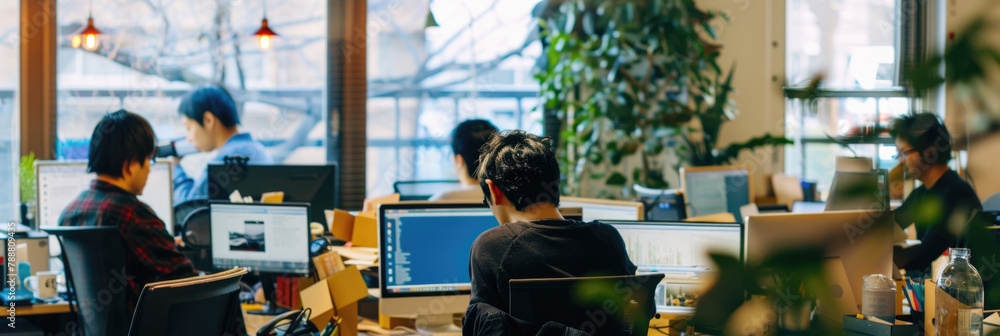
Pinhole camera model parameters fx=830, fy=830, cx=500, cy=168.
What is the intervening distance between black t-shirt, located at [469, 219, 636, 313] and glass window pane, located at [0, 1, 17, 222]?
11.3 feet

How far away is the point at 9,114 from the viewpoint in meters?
4.33

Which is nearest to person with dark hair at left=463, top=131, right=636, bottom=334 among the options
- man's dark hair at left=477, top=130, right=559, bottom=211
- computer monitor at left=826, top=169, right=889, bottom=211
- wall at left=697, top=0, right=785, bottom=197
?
man's dark hair at left=477, top=130, right=559, bottom=211

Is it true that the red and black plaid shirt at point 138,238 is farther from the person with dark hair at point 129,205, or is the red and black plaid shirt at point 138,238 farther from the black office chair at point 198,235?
the black office chair at point 198,235

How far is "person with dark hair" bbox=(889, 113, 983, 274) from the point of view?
38 centimetres

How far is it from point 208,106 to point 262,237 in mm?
1725

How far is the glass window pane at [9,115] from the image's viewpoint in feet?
13.9

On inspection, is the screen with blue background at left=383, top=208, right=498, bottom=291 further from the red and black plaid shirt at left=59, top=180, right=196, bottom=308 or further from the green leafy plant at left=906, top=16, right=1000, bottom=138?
the green leafy plant at left=906, top=16, right=1000, bottom=138

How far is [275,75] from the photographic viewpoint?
191 inches

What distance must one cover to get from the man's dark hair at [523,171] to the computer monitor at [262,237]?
0.87 meters

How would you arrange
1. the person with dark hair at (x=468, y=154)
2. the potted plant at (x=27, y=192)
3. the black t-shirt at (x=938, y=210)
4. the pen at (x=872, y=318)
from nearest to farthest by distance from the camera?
1. the black t-shirt at (x=938, y=210)
2. the pen at (x=872, y=318)
3. the person with dark hair at (x=468, y=154)
4. the potted plant at (x=27, y=192)

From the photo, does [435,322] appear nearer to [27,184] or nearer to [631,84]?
[27,184]

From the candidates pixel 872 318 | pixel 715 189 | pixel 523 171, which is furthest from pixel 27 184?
pixel 872 318

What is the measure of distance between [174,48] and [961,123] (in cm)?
475

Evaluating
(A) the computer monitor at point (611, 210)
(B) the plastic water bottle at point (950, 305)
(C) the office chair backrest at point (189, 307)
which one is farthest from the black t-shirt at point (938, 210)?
(A) the computer monitor at point (611, 210)
